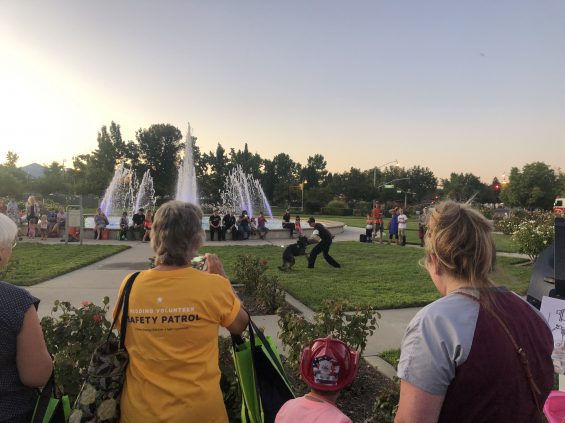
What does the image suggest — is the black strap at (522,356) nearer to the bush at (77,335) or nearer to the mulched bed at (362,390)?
the mulched bed at (362,390)

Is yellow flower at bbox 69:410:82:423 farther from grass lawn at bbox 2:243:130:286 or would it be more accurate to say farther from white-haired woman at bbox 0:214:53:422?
grass lawn at bbox 2:243:130:286

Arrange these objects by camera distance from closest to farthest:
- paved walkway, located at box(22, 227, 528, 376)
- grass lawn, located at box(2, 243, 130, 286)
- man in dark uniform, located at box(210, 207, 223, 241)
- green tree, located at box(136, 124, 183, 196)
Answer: paved walkway, located at box(22, 227, 528, 376) → grass lawn, located at box(2, 243, 130, 286) → man in dark uniform, located at box(210, 207, 223, 241) → green tree, located at box(136, 124, 183, 196)

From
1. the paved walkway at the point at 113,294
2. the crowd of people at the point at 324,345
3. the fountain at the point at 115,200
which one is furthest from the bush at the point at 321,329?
the fountain at the point at 115,200

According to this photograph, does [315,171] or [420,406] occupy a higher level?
[315,171]

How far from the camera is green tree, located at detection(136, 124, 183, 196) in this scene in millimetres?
76688

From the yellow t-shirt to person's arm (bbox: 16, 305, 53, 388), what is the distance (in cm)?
36

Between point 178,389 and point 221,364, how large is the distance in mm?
1271

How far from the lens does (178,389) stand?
77.9 inches

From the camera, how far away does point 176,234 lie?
2.13 meters

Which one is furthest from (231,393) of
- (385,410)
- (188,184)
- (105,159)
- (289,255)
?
(105,159)

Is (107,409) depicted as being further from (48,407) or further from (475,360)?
(475,360)

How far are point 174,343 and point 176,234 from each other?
527 millimetres

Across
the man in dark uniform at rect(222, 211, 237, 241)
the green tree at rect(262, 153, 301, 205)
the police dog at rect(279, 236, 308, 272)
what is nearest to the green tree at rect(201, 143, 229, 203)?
the green tree at rect(262, 153, 301, 205)

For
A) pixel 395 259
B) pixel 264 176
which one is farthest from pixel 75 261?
pixel 264 176
